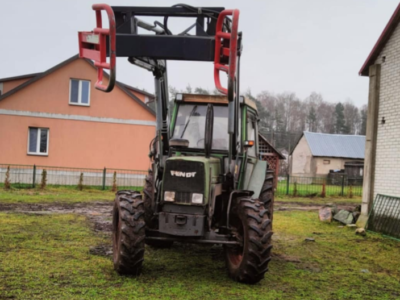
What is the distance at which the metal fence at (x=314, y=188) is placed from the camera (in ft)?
77.6

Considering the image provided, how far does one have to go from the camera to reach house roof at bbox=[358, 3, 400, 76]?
10.5 m

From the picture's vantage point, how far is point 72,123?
21.3 m

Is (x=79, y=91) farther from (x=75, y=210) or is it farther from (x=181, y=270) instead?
(x=181, y=270)

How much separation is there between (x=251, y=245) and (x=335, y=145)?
45.2 meters

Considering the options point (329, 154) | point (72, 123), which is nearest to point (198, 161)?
point (72, 123)

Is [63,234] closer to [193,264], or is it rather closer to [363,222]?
[193,264]

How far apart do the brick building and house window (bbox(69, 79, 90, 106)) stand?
14111mm

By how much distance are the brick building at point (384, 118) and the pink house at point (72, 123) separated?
43.2 feet

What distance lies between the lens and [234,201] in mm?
5879

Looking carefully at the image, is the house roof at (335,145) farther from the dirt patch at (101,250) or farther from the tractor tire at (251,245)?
the tractor tire at (251,245)

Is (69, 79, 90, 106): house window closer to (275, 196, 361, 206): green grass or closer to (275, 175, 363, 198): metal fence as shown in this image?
(275, 196, 361, 206): green grass

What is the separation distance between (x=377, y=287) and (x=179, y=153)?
10.4ft

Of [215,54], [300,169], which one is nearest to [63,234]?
[215,54]

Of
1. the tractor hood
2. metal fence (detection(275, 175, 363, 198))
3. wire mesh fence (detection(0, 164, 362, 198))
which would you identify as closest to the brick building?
the tractor hood
